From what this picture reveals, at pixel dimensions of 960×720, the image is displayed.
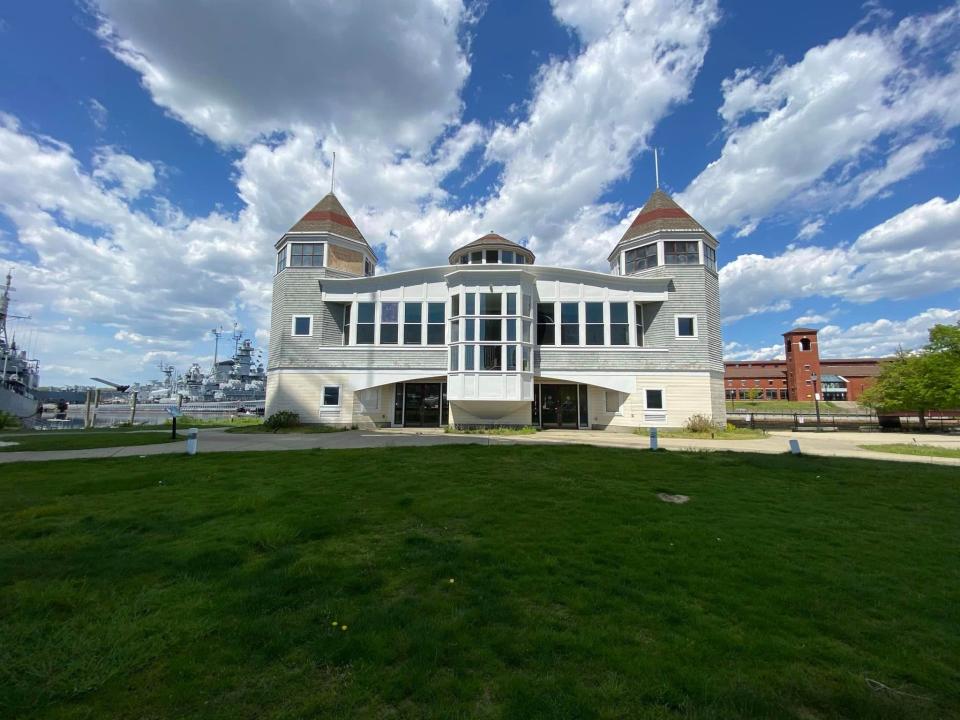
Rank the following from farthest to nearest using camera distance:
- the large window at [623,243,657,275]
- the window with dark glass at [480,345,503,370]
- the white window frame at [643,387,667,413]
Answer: the large window at [623,243,657,275] < the white window frame at [643,387,667,413] < the window with dark glass at [480,345,503,370]

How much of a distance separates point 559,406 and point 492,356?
5.49 m

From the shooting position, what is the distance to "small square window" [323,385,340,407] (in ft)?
80.7

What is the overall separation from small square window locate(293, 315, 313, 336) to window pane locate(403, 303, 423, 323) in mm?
5305

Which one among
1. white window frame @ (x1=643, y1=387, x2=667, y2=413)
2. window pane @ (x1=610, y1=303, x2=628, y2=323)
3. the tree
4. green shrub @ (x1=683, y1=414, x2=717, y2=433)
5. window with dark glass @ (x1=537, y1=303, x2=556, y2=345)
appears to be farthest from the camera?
the tree

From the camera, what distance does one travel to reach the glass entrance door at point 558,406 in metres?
25.4

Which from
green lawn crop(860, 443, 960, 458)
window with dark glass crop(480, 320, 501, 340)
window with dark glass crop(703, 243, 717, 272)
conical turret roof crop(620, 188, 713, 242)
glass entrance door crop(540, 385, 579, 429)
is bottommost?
green lawn crop(860, 443, 960, 458)

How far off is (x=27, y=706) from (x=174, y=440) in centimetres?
1636

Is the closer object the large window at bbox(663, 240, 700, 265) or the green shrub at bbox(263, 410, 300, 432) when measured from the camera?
the green shrub at bbox(263, 410, 300, 432)

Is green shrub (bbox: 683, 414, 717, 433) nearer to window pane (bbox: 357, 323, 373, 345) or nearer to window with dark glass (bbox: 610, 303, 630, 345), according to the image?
window with dark glass (bbox: 610, 303, 630, 345)

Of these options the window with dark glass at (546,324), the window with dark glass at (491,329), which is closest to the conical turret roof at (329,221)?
the window with dark glass at (491,329)

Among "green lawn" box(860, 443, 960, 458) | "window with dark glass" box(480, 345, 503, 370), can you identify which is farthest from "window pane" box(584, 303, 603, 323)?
"green lawn" box(860, 443, 960, 458)

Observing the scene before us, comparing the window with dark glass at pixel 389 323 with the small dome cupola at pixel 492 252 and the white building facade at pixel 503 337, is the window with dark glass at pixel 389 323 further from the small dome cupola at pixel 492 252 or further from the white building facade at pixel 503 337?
the small dome cupola at pixel 492 252

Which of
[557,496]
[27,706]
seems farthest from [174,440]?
[27,706]

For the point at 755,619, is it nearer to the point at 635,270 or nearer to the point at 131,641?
the point at 131,641
